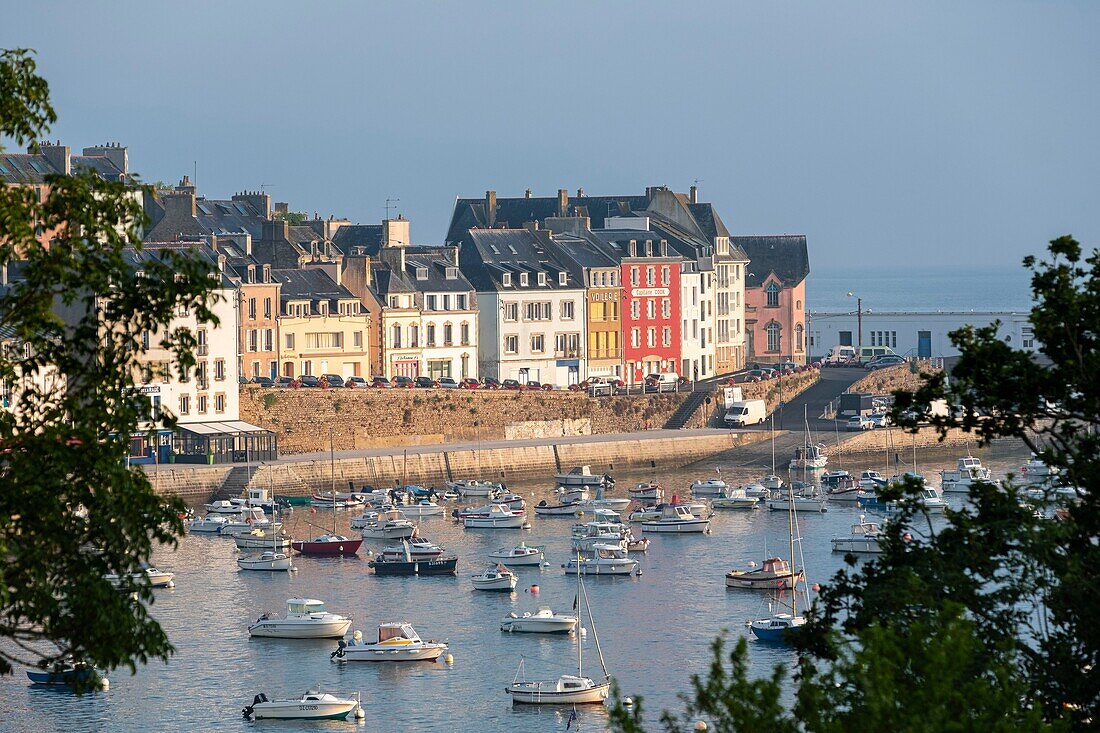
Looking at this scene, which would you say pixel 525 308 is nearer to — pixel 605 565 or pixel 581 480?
pixel 581 480

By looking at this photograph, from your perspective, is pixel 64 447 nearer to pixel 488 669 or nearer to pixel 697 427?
pixel 488 669

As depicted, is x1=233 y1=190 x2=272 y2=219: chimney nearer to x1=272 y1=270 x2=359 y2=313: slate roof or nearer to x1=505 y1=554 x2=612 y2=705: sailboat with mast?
x1=272 y1=270 x2=359 y2=313: slate roof

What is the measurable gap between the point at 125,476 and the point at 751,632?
30937 mm

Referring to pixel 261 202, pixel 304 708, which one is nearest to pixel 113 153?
pixel 261 202

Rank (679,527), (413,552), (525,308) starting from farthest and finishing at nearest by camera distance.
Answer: (525,308) → (679,527) → (413,552)

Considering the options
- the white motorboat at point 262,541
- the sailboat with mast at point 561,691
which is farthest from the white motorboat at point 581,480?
the sailboat with mast at point 561,691

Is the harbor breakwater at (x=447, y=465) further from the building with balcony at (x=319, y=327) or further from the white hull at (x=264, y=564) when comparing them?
the white hull at (x=264, y=564)

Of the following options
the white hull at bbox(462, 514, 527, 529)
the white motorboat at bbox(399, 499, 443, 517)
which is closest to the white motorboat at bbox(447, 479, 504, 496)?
the white motorboat at bbox(399, 499, 443, 517)

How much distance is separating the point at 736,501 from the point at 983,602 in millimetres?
49508

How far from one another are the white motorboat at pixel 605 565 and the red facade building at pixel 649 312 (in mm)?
33836

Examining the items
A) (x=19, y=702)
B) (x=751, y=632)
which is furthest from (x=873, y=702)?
(x=751, y=632)

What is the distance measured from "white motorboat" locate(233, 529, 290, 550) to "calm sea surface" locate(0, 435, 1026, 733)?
482 mm

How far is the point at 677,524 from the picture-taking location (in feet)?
199

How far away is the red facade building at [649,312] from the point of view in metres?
87.3
